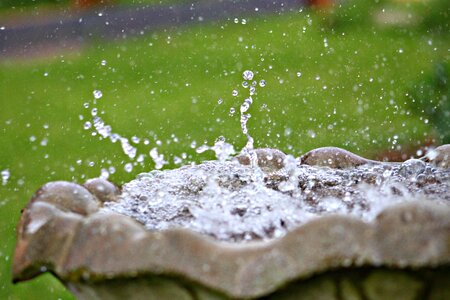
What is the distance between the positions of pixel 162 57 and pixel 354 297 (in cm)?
836

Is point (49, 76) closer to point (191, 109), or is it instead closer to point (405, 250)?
point (191, 109)

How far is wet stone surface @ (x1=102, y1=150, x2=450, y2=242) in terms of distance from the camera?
5.96ft

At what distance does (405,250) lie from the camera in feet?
4.72

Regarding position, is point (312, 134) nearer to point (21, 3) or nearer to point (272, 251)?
point (272, 251)

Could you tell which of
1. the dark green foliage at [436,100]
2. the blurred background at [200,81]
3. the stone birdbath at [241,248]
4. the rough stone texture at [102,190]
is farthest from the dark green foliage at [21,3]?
the stone birdbath at [241,248]

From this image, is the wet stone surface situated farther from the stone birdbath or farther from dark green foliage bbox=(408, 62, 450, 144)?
dark green foliage bbox=(408, 62, 450, 144)

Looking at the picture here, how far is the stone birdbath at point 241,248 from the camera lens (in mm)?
1449

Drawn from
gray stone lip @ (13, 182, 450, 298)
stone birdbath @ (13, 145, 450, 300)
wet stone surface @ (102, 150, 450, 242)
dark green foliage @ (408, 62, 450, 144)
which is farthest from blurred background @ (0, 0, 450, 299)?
gray stone lip @ (13, 182, 450, 298)

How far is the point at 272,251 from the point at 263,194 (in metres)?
0.63

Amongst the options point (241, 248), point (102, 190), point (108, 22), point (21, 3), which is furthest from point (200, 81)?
point (241, 248)

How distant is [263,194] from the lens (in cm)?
210

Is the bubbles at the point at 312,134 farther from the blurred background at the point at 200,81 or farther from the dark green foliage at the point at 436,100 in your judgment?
the dark green foliage at the point at 436,100

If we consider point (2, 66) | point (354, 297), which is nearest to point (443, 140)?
point (354, 297)

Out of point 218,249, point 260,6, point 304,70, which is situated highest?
point 260,6
